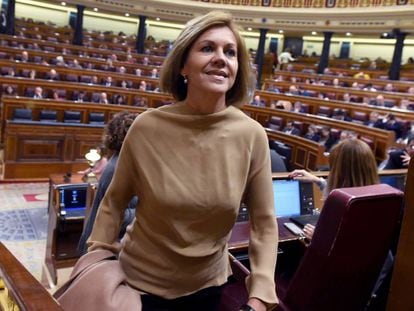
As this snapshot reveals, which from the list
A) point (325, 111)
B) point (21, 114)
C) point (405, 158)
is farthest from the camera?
point (325, 111)

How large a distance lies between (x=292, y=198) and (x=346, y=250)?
95cm

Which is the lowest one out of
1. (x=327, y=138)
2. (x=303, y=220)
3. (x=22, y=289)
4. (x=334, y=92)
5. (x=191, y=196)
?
(x=327, y=138)

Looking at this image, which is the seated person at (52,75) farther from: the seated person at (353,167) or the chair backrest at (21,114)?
the seated person at (353,167)

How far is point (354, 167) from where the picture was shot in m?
2.04

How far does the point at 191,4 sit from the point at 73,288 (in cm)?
1487

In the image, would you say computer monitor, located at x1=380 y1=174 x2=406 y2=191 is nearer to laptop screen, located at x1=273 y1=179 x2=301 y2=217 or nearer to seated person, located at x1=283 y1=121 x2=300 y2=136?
laptop screen, located at x1=273 y1=179 x2=301 y2=217

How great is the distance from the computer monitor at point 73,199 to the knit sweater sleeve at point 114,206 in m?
2.34

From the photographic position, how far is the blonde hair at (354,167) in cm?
204

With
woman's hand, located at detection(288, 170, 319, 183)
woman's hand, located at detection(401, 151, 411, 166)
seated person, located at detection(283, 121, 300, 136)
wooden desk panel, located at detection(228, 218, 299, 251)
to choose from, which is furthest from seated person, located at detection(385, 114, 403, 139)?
wooden desk panel, located at detection(228, 218, 299, 251)

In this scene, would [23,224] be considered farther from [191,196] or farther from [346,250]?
[191,196]

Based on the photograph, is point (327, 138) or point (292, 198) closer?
point (292, 198)

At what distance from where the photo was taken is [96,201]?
7.16 feet

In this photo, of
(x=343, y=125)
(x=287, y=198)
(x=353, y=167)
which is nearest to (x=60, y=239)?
(x=287, y=198)

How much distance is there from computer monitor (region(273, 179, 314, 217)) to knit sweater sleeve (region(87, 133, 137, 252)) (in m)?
1.32
